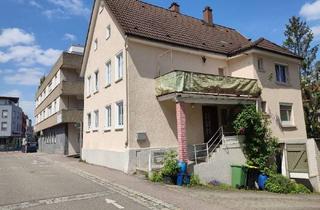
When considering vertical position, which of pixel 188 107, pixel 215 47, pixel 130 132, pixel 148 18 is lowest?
pixel 130 132

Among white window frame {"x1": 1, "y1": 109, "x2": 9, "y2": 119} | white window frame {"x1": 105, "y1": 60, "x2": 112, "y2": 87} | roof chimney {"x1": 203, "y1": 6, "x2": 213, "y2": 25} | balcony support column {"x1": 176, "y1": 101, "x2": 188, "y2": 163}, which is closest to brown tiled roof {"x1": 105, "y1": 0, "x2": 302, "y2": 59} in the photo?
roof chimney {"x1": 203, "y1": 6, "x2": 213, "y2": 25}

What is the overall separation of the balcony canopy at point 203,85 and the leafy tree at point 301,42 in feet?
49.2

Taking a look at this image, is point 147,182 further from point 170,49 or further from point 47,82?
point 47,82

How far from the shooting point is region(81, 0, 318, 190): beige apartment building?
52.8 ft

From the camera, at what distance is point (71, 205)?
8.88m

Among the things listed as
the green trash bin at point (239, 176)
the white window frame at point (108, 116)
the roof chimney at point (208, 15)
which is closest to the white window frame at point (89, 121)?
the white window frame at point (108, 116)

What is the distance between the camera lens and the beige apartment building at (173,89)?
634 inches

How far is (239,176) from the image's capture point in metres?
14.7

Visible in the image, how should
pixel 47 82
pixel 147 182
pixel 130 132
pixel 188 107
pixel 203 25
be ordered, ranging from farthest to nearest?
1. pixel 47 82
2. pixel 203 25
3. pixel 188 107
4. pixel 130 132
5. pixel 147 182

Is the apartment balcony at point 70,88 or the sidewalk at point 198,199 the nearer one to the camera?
the sidewalk at point 198,199

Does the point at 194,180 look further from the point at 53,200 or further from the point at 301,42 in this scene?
the point at 301,42

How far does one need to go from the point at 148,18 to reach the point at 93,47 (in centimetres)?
548

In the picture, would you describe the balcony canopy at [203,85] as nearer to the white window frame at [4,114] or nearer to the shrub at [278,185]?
the shrub at [278,185]

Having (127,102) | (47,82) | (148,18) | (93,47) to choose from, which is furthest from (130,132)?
(47,82)
